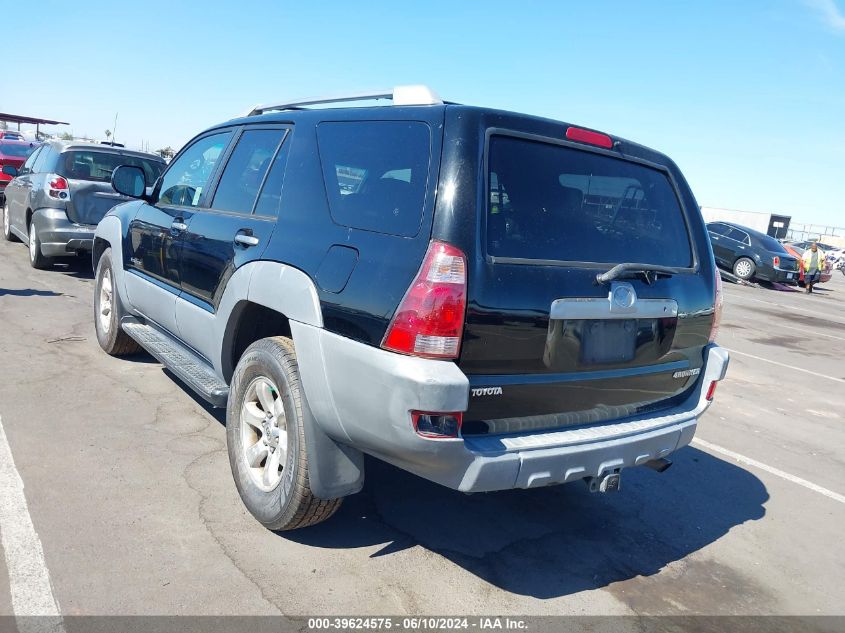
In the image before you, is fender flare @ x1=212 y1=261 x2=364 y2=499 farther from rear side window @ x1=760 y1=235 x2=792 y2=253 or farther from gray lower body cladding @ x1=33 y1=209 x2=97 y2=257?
rear side window @ x1=760 y1=235 x2=792 y2=253

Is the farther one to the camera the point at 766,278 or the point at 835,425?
the point at 766,278

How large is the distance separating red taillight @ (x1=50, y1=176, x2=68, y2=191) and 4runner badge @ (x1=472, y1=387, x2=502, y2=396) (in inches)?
322

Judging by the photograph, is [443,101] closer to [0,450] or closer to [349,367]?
[349,367]

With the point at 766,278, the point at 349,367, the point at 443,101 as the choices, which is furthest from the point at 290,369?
the point at 766,278

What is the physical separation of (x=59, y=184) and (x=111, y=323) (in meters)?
4.29

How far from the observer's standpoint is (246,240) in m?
3.62

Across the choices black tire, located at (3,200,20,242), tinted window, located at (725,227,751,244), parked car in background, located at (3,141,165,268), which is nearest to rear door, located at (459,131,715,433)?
parked car in background, located at (3,141,165,268)

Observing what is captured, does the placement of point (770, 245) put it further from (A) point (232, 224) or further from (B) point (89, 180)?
(A) point (232, 224)

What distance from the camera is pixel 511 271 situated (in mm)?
2777

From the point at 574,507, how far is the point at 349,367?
1951 millimetres

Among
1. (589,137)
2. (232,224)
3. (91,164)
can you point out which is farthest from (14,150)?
(589,137)

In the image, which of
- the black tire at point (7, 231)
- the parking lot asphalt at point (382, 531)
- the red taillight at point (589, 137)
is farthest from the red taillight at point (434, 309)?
the black tire at point (7, 231)

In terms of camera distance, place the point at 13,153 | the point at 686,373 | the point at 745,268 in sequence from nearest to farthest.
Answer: the point at 686,373
the point at 13,153
the point at 745,268

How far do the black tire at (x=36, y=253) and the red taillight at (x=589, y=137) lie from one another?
841 centimetres
